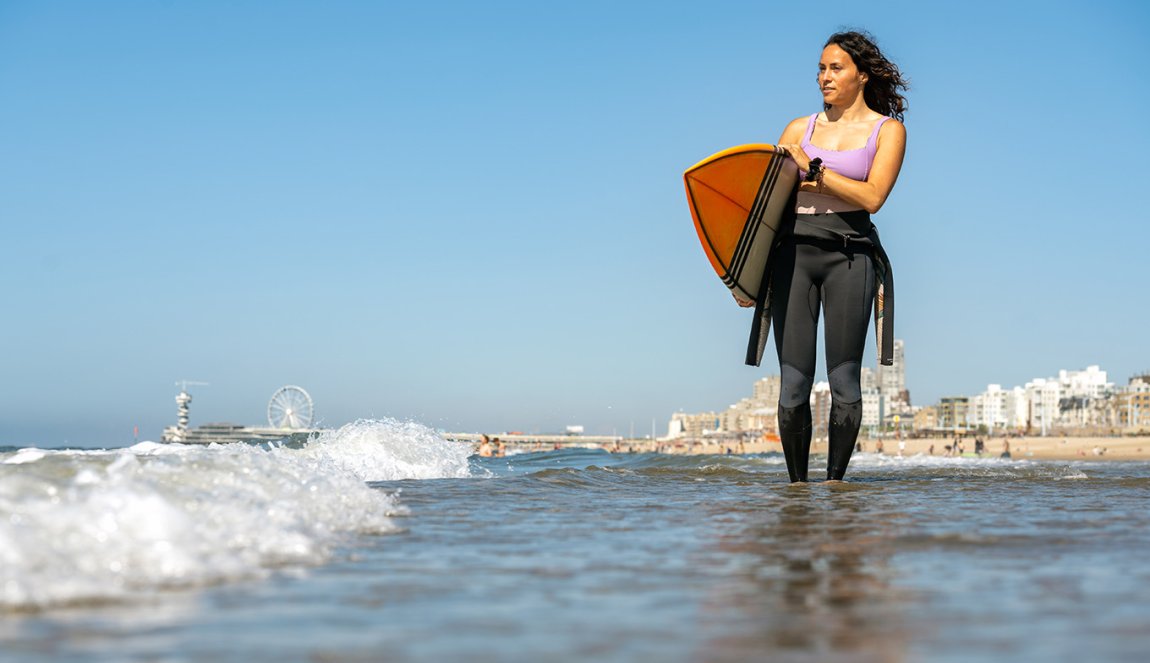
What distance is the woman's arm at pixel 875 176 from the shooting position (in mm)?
4941

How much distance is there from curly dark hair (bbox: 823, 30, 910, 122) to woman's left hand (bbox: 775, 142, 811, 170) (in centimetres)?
60

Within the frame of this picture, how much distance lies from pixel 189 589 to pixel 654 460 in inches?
631

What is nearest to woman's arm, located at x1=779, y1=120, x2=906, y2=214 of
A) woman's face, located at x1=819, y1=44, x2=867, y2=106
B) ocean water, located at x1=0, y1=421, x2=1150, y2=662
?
woman's face, located at x1=819, y1=44, x2=867, y2=106

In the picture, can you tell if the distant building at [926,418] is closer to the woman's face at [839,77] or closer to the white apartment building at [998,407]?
the white apartment building at [998,407]

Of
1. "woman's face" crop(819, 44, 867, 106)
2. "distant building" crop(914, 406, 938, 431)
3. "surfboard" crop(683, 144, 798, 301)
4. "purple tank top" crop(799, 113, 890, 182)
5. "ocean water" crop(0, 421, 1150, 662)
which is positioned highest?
"distant building" crop(914, 406, 938, 431)

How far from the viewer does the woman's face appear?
5297 millimetres

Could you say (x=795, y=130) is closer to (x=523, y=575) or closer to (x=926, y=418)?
(x=523, y=575)

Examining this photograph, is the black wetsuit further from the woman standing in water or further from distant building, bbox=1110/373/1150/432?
distant building, bbox=1110/373/1150/432

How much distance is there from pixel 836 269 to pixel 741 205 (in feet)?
1.78

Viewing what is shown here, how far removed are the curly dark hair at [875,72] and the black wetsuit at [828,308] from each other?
68 centimetres

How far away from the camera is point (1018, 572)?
238cm

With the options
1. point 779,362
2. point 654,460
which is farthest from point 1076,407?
point 779,362

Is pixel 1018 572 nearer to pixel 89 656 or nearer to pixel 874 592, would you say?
pixel 874 592

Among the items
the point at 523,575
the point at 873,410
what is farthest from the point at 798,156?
the point at 873,410
